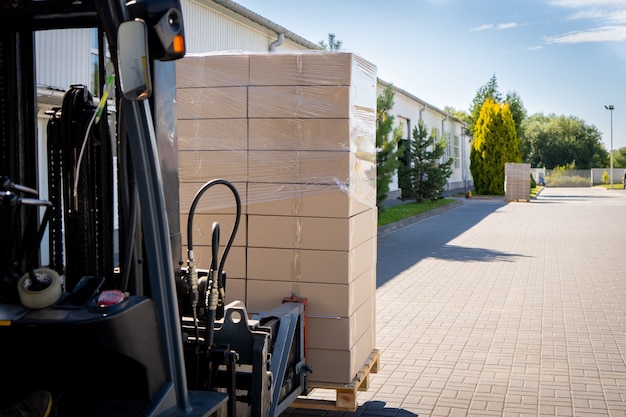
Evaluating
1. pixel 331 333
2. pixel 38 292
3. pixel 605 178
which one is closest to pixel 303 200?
pixel 331 333

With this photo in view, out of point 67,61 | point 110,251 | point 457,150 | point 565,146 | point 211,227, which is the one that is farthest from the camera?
point 565,146

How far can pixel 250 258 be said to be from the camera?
16.3ft

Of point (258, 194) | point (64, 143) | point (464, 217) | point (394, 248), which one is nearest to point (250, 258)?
point (258, 194)

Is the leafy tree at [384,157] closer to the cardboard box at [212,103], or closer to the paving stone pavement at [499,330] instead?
the paving stone pavement at [499,330]

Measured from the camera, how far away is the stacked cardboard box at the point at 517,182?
39.5m

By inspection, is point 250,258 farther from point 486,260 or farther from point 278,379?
point 486,260

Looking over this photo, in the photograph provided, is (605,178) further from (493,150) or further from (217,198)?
(217,198)

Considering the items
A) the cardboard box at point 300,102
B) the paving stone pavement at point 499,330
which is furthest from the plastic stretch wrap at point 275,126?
the paving stone pavement at point 499,330

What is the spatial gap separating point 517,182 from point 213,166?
3654 centimetres

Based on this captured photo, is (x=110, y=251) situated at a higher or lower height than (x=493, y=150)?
lower

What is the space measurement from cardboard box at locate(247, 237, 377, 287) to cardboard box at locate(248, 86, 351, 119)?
854 millimetres

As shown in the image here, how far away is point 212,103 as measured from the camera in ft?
16.4

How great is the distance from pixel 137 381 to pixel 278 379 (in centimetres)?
146

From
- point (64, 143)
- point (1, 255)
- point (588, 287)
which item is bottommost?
point (588, 287)
